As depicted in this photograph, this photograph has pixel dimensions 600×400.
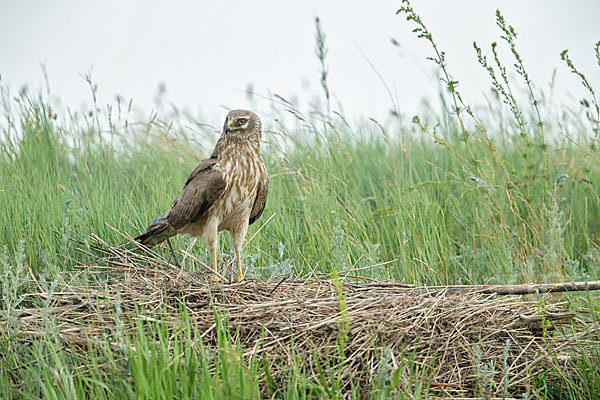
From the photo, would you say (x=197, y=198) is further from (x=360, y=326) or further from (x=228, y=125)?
(x=360, y=326)

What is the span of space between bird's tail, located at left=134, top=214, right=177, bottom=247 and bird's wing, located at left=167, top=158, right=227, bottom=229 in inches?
2.1

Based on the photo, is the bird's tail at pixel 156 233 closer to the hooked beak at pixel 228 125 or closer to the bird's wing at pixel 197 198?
the bird's wing at pixel 197 198

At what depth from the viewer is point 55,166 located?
6.07 meters

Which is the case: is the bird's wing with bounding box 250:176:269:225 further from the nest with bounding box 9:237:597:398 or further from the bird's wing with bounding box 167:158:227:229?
the nest with bounding box 9:237:597:398

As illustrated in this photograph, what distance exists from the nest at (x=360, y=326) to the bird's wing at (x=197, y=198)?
0.74m

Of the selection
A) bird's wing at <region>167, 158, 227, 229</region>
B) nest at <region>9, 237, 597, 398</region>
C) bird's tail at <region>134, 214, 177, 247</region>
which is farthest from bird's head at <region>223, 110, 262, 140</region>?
nest at <region>9, 237, 597, 398</region>

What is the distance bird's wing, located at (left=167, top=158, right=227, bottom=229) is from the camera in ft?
14.8

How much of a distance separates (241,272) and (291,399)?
2018 mm

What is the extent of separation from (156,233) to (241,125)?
3.73 ft

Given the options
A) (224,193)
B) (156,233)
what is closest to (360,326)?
(224,193)

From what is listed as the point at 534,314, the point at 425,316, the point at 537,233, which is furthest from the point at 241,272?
the point at 537,233

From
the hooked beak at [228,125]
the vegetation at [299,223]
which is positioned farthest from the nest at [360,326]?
the hooked beak at [228,125]

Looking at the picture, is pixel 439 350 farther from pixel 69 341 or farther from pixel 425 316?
pixel 69 341

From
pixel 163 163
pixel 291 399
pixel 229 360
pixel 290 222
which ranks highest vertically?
pixel 163 163
